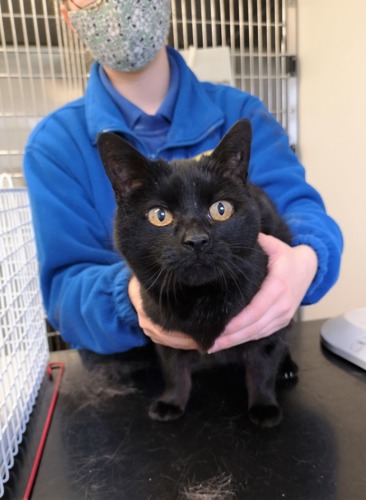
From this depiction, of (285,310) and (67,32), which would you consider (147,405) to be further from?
(67,32)

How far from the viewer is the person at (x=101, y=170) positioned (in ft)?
2.75

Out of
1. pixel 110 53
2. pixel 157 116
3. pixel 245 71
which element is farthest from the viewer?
A: pixel 245 71

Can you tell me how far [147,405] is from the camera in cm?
72

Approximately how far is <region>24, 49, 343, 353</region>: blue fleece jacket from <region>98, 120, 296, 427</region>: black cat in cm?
19

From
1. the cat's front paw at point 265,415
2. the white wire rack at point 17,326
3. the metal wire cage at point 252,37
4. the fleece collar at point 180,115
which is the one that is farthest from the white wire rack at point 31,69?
the cat's front paw at point 265,415

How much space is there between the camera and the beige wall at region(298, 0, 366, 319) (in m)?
1.35

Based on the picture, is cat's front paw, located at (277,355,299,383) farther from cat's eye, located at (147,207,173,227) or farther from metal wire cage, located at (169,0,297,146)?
metal wire cage, located at (169,0,297,146)

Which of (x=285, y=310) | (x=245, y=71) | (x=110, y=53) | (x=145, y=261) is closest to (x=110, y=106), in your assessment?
(x=110, y=53)

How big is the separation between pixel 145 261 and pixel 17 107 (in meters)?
1.21

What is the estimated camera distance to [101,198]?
105 centimetres

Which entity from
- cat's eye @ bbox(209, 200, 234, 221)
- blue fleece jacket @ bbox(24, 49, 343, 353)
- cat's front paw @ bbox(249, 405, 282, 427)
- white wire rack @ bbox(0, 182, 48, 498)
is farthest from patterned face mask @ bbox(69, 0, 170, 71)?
cat's front paw @ bbox(249, 405, 282, 427)

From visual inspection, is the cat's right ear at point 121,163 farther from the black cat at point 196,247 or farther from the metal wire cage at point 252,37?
the metal wire cage at point 252,37

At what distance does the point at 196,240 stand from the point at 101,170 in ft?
1.94

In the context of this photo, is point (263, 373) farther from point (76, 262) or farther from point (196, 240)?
point (76, 262)
